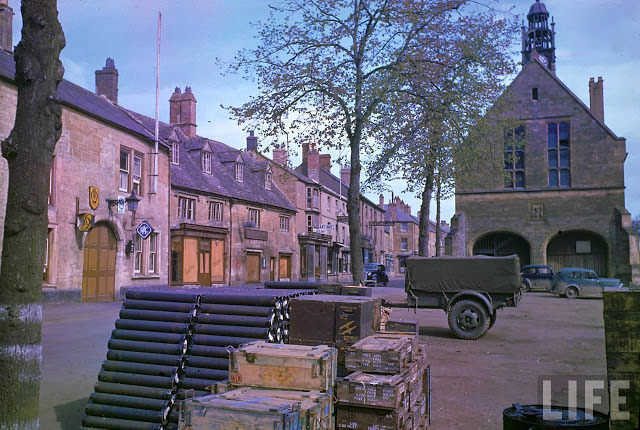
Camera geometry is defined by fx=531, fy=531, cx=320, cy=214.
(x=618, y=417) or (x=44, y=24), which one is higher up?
(x=44, y=24)

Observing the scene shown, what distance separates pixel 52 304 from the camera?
65.5 ft

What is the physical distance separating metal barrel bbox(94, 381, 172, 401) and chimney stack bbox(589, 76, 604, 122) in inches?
1544

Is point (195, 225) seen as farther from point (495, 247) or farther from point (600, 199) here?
point (600, 199)

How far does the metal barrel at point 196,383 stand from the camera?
5.77m

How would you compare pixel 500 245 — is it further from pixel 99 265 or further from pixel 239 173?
pixel 99 265

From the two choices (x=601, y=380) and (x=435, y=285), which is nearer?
(x=601, y=380)

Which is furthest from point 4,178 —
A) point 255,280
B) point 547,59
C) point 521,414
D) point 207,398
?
point 547,59

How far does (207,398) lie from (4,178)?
1785 centimetres

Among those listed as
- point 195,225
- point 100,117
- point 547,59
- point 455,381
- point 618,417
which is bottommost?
point 455,381

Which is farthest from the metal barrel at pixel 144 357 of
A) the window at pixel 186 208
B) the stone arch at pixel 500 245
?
the stone arch at pixel 500 245

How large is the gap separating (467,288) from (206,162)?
25387mm

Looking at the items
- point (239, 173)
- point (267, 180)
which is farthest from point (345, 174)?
point (239, 173)

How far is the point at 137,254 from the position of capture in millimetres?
26531

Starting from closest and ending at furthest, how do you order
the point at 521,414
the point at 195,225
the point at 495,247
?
the point at 521,414, the point at 195,225, the point at 495,247
